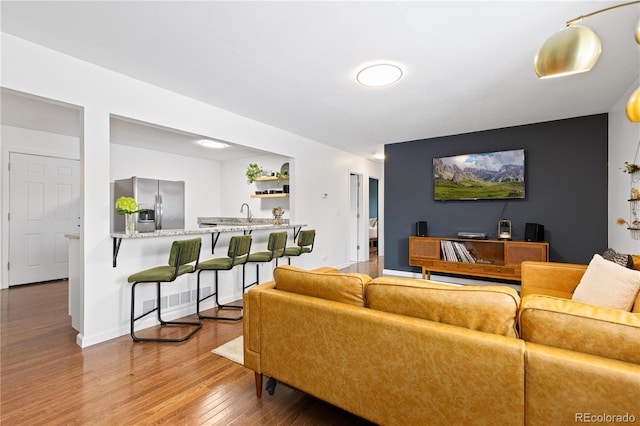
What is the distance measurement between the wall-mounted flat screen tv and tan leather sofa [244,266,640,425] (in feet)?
12.9

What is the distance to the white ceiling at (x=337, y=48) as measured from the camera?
1995 millimetres

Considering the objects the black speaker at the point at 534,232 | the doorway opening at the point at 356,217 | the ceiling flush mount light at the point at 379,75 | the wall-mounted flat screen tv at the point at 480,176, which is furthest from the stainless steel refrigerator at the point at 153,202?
the black speaker at the point at 534,232

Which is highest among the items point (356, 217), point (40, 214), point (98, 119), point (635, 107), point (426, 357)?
point (98, 119)

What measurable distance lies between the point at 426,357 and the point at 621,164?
3933 millimetres

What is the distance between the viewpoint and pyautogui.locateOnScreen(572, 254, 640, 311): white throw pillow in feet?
5.50

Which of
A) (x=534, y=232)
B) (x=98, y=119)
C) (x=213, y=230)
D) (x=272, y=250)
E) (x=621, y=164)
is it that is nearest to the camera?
(x=98, y=119)

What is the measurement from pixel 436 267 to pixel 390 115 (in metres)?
2.46

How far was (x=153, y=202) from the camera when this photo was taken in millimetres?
5281

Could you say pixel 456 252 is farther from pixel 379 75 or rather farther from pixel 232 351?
pixel 232 351

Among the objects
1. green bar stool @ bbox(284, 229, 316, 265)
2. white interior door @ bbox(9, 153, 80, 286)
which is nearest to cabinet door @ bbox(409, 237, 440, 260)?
green bar stool @ bbox(284, 229, 316, 265)

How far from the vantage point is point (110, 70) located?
9.27ft

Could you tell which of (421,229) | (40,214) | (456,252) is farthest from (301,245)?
(40,214)

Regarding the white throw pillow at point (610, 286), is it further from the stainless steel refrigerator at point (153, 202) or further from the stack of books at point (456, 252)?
the stainless steel refrigerator at point (153, 202)

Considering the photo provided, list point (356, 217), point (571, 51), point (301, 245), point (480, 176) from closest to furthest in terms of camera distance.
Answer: point (571, 51)
point (301, 245)
point (480, 176)
point (356, 217)
